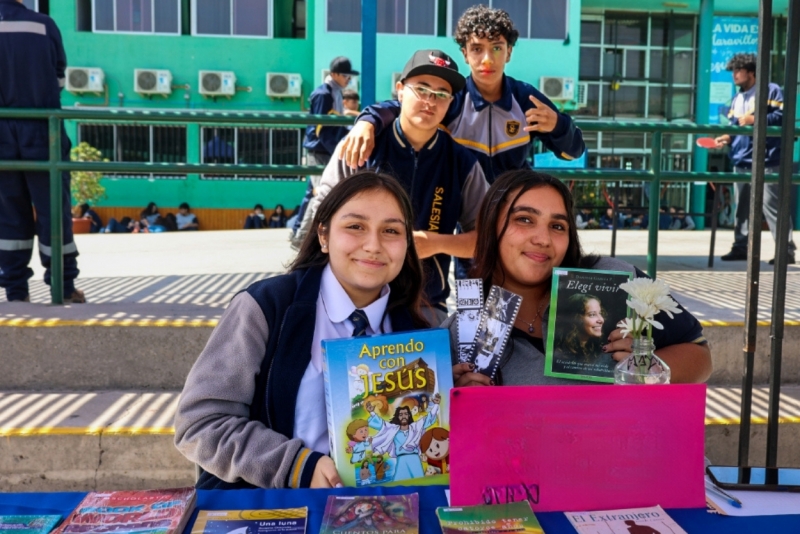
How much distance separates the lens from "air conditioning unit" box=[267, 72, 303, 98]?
17734 mm

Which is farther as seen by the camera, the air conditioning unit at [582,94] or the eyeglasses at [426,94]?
the air conditioning unit at [582,94]

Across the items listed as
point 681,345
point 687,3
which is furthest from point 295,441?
point 687,3

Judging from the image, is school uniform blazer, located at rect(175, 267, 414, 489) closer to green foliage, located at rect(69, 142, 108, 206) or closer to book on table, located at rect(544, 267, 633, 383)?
book on table, located at rect(544, 267, 633, 383)

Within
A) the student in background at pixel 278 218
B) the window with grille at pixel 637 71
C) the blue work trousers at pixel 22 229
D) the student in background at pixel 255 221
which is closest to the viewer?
the blue work trousers at pixel 22 229

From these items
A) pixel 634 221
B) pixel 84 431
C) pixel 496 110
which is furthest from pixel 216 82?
pixel 84 431

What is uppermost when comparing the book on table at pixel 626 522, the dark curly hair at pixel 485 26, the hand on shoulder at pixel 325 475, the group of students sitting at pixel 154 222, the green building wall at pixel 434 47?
the green building wall at pixel 434 47

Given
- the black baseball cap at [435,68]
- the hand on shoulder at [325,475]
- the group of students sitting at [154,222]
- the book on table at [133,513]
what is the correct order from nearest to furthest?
1. the book on table at [133,513]
2. the hand on shoulder at [325,475]
3. the black baseball cap at [435,68]
4. the group of students sitting at [154,222]

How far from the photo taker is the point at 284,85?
1777 centimetres

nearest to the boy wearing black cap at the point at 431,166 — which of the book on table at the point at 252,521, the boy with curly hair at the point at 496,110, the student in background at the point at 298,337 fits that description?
the boy with curly hair at the point at 496,110

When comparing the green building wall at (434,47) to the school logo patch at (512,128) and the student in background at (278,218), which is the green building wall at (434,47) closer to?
the student in background at (278,218)

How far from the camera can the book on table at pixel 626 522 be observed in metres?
1.27

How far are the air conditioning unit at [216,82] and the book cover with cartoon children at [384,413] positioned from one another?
56.4 ft

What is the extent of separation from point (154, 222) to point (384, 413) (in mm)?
15797

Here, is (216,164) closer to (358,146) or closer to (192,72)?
(358,146)
